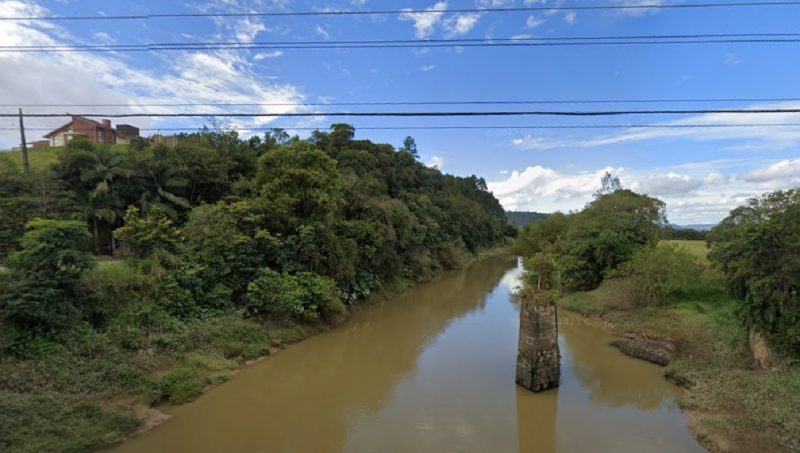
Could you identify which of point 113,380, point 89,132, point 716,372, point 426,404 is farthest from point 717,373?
point 89,132

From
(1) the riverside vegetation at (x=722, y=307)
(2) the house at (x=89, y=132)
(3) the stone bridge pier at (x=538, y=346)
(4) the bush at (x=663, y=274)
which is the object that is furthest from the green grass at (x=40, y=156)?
(4) the bush at (x=663, y=274)

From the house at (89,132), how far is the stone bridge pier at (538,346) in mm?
35928

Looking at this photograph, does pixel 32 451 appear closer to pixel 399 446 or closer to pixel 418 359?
pixel 399 446

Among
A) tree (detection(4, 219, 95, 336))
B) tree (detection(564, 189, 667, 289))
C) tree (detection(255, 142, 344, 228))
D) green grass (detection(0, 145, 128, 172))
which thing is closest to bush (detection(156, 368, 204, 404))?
tree (detection(4, 219, 95, 336))

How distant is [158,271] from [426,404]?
A: 28.8 feet

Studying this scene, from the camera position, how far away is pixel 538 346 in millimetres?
9953

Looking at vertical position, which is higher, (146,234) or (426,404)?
(146,234)

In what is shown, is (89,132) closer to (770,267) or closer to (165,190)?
(165,190)

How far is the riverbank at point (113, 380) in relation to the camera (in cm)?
705

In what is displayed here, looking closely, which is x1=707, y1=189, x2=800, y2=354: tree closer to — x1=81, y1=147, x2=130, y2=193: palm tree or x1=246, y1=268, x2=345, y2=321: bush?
x1=246, y1=268, x2=345, y2=321: bush

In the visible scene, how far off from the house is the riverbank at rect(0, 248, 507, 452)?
2939 centimetres

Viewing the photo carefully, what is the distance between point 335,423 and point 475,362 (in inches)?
207

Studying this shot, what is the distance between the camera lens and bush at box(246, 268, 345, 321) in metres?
14.0

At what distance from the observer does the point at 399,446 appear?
25.5 feet
